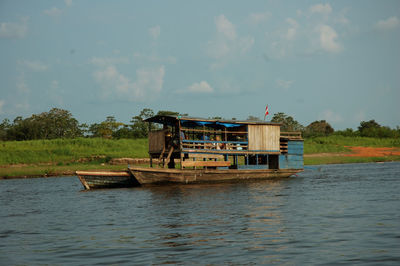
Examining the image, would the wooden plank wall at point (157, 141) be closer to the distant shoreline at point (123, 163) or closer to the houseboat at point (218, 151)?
the houseboat at point (218, 151)

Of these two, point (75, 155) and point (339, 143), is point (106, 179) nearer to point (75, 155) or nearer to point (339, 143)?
point (75, 155)

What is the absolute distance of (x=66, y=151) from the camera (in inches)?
1827

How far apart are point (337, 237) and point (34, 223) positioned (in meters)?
9.99

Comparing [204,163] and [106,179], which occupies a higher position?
[204,163]

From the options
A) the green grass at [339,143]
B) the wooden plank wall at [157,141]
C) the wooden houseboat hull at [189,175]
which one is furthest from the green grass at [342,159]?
the wooden plank wall at [157,141]

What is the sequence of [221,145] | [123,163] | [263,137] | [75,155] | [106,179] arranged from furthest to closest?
[75,155] < [123,163] < [263,137] < [221,145] < [106,179]

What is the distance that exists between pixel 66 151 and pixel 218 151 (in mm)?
24780

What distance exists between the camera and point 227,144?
28.5 meters

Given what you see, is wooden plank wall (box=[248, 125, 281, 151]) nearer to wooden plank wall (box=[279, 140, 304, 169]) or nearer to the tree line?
wooden plank wall (box=[279, 140, 304, 169])

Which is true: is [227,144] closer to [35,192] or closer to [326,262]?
[35,192]

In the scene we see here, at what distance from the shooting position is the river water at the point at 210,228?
949 cm

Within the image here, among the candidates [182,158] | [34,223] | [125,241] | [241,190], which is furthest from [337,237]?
[182,158]

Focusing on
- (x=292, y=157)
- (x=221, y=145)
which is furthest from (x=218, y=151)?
(x=292, y=157)

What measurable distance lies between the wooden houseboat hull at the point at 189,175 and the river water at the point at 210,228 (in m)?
3.89
